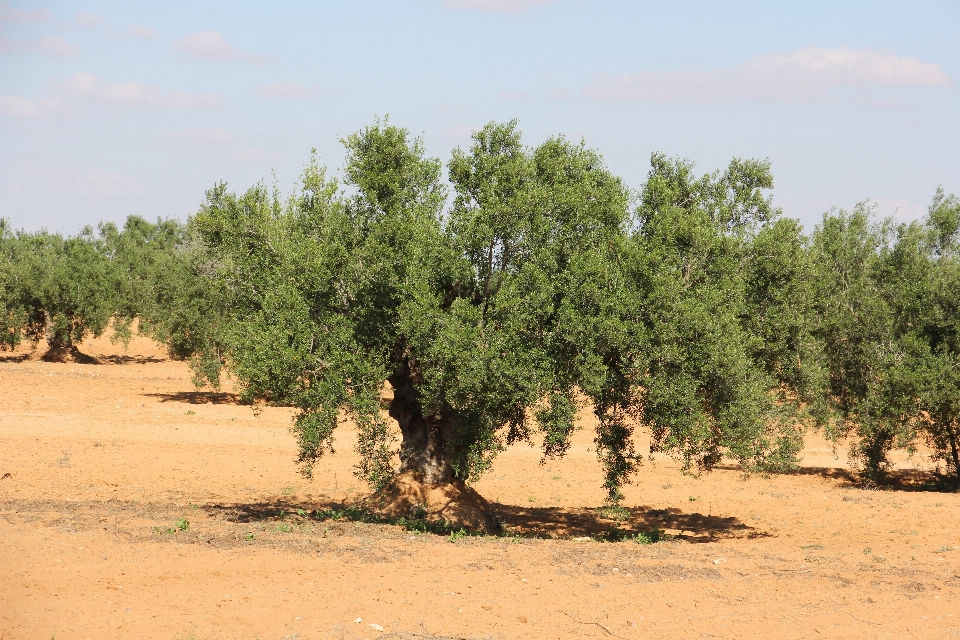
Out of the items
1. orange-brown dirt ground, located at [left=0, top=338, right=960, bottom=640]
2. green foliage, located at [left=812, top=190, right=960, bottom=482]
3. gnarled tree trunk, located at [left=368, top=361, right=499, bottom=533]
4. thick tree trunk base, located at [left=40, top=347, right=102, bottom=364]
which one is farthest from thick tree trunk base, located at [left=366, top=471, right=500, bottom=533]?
thick tree trunk base, located at [left=40, top=347, right=102, bottom=364]

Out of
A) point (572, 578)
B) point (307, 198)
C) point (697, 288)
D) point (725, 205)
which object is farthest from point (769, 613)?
point (307, 198)

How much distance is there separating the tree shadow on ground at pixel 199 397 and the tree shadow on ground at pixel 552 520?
20.5m

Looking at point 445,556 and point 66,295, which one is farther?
point 66,295

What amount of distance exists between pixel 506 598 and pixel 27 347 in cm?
5609

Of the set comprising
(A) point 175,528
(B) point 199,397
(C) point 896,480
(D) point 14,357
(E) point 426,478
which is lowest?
(A) point 175,528

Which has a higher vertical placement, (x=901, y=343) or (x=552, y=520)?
(x=901, y=343)

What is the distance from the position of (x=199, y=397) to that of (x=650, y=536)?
28145 mm

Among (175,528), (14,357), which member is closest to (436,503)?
(175,528)

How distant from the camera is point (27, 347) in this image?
60.5 meters

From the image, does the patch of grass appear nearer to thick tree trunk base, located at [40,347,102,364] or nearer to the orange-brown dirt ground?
the orange-brown dirt ground

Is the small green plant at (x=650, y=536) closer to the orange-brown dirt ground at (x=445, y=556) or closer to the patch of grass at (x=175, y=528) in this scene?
the orange-brown dirt ground at (x=445, y=556)

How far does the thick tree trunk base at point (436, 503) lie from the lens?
20203mm

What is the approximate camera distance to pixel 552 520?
75.3 ft

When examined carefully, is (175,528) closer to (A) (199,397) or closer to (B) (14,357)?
(A) (199,397)
